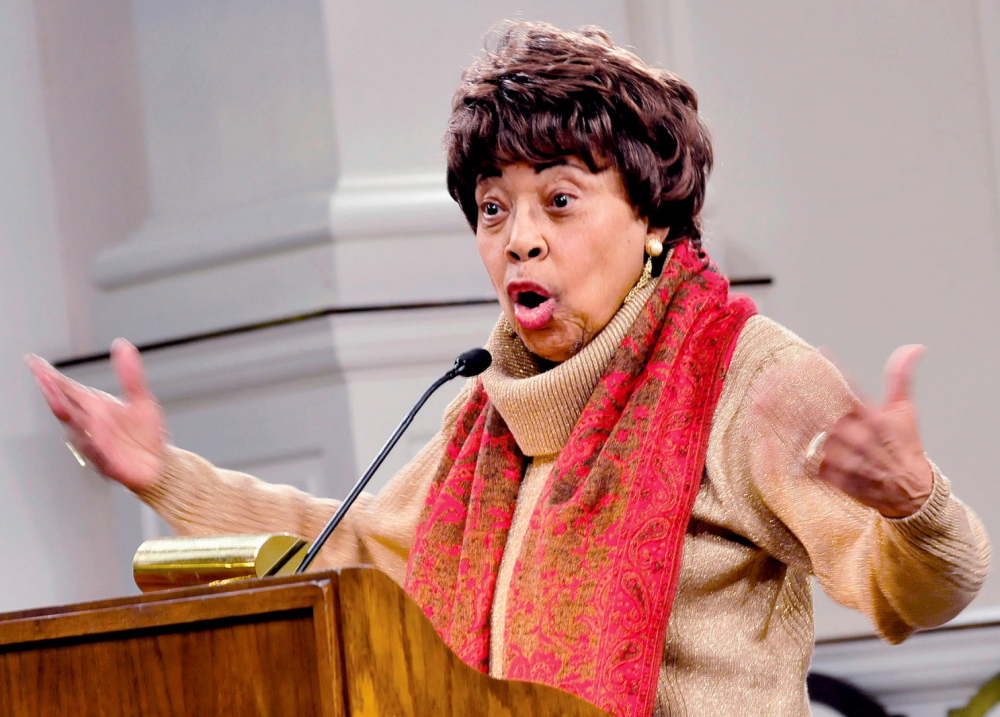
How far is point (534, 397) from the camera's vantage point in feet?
4.27

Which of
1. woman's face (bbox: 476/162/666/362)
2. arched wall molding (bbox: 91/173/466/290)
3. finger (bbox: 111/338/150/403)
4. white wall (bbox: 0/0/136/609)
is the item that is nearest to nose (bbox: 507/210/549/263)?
woman's face (bbox: 476/162/666/362)

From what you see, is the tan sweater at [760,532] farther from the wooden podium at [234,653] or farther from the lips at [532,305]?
the wooden podium at [234,653]

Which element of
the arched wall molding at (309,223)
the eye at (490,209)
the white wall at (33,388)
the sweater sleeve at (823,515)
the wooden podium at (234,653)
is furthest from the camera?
the white wall at (33,388)

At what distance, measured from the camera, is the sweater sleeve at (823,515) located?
1033mm

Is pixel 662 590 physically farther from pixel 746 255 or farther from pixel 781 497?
pixel 746 255

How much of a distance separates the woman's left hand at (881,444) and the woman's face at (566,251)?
0.41 metres

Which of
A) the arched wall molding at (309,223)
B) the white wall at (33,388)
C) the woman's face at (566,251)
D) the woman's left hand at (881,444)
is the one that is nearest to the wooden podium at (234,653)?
the woman's left hand at (881,444)

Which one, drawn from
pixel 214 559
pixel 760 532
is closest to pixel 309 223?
pixel 760 532

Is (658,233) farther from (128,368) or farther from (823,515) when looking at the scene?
(128,368)

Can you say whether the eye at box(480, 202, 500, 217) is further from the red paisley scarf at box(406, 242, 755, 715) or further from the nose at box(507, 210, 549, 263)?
the red paisley scarf at box(406, 242, 755, 715)

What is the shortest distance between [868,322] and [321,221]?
974mm

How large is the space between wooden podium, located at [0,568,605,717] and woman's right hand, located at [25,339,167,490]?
0.55 meters

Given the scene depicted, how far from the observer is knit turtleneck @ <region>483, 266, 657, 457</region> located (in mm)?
1299

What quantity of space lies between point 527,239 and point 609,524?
12.3 inches
